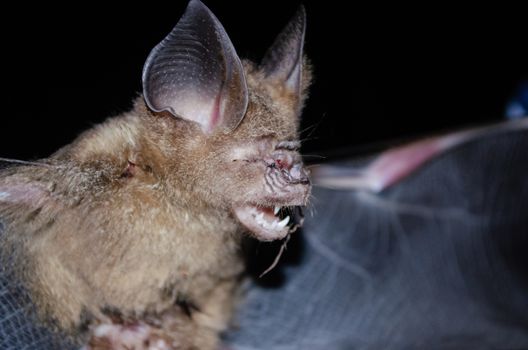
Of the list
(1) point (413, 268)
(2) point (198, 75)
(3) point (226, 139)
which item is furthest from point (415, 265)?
(2) point (198, 75)

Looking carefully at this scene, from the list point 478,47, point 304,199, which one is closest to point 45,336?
point 304,199

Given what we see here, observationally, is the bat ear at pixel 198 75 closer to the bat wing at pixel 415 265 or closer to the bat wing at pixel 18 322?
the bat wing at pixel 18 322

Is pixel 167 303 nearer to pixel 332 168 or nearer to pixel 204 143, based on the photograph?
pixel 204 143

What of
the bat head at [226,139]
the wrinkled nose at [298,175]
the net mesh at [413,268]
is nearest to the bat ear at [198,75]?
the bat head at [226,139]

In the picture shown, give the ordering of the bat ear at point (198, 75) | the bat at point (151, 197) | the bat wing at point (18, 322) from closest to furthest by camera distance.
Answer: the bat ear at point (198, 75), the bat at point (151, 197), the bat wing at point (18, 322)

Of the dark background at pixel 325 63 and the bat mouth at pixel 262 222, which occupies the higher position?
the dark background at pixel 325 63

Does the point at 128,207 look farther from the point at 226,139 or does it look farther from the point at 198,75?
the point at 198,75
